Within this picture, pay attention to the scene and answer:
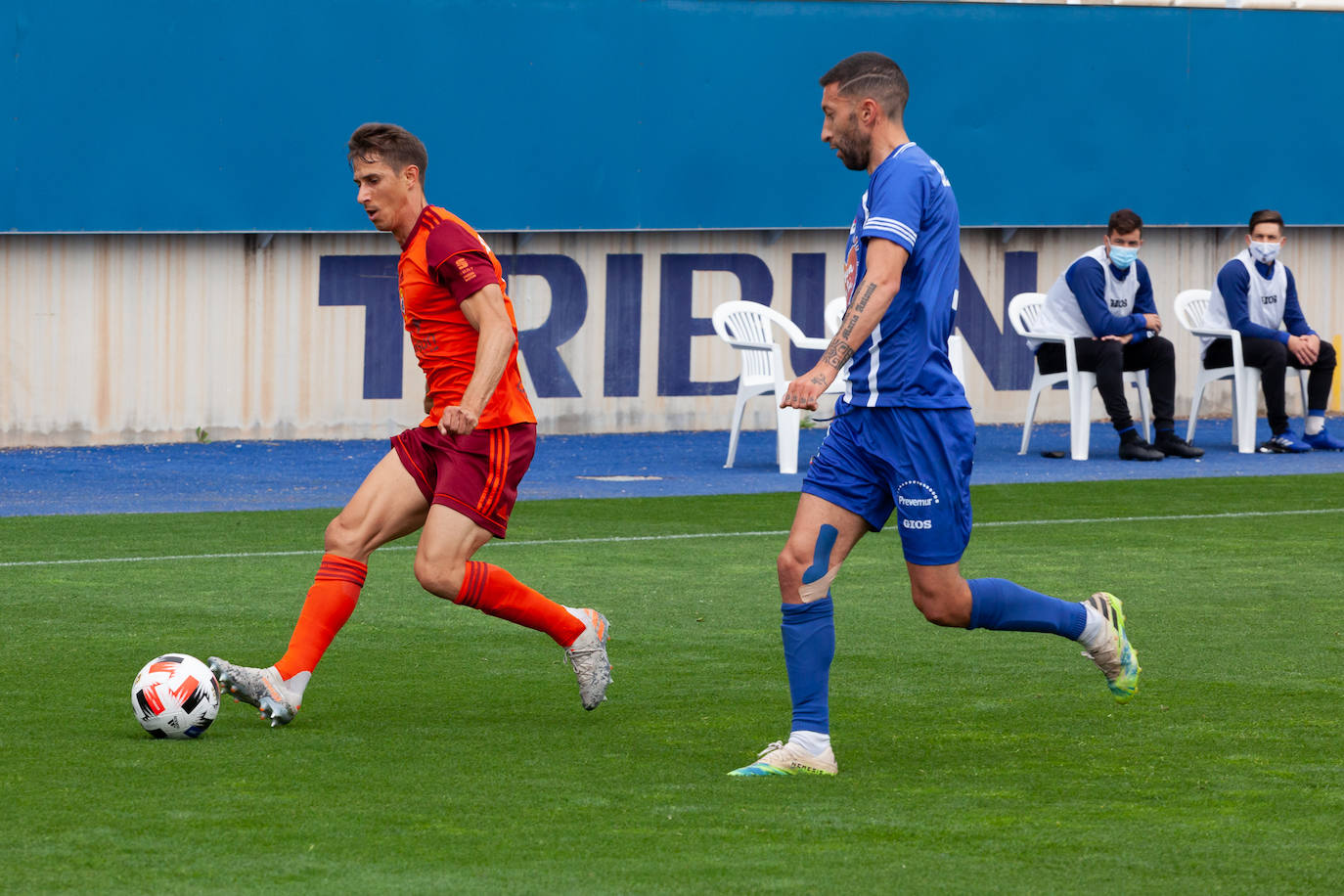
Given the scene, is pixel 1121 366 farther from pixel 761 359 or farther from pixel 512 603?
pixel 512 603

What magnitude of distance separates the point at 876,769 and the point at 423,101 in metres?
12.1

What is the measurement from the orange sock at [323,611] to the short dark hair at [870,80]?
6.72ft

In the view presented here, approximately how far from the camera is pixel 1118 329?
15.9m

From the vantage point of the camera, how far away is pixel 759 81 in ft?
59.9

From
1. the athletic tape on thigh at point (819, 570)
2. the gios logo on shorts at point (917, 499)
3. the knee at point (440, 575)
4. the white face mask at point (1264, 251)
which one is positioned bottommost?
the knee at point (440, 575)

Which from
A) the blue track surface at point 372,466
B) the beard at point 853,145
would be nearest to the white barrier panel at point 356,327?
the blue track surface at point 372,466

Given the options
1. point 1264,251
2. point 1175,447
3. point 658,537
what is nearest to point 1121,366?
point 1175,447

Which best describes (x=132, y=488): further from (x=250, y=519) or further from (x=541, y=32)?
(x=541, y=32)

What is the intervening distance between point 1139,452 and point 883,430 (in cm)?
1078

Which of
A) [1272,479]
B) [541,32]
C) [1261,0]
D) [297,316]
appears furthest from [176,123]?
[1261,0]

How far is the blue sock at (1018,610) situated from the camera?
239 inches

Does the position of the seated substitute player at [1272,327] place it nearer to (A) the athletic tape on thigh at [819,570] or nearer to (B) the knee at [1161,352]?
(B) the knee at [1161,352]

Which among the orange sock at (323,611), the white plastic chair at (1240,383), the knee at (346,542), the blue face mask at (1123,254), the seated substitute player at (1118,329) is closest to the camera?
the orange sock at (323,611)

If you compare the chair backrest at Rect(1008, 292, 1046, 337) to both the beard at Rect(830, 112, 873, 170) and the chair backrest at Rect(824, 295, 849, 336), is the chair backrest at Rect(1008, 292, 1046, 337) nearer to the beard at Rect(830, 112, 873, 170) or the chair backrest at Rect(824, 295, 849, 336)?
the chair backrest at Rect(824, 295, 849, 336)
